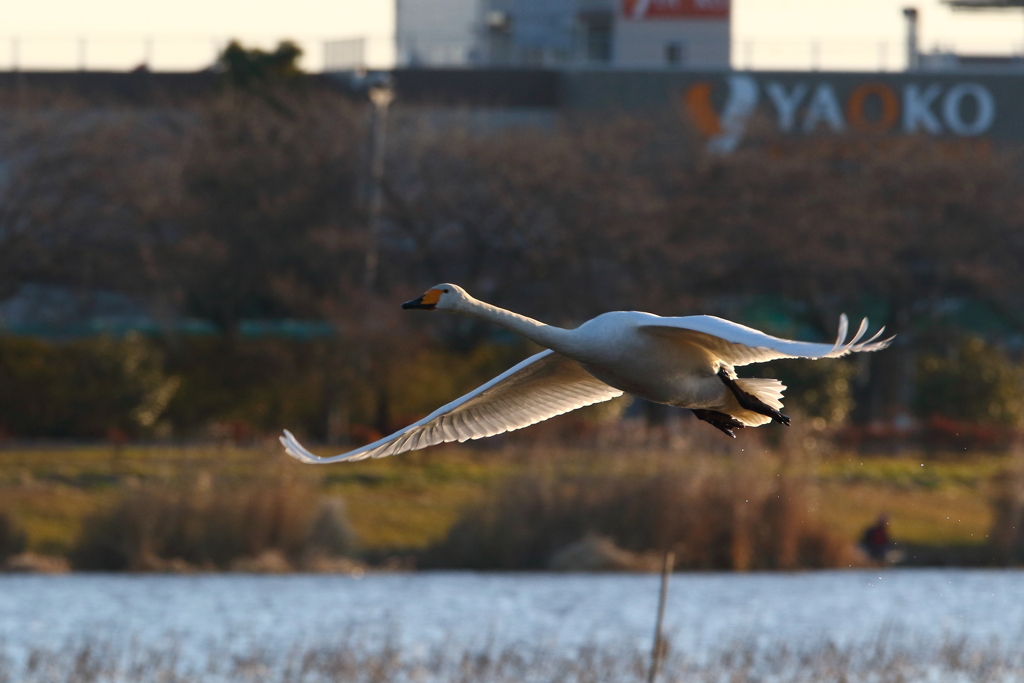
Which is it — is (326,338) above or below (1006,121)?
below

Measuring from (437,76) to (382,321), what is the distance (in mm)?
12345

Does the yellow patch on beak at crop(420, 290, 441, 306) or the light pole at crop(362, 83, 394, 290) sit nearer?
the yellow patch on beak at crop(420, 290, 441, 306)

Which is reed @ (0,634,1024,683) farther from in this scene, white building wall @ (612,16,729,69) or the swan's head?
white building wall @ (612,16,729,69)

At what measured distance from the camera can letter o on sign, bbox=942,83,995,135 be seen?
46781 mm

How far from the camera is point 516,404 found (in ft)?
35.0

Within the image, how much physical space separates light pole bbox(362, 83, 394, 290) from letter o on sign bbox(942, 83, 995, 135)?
1595 cm

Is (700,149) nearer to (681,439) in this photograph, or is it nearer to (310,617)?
(681,439)

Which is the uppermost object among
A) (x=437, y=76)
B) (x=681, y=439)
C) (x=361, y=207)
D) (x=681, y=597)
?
(x=437, y=76)

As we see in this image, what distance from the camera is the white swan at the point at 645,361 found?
28.1ft

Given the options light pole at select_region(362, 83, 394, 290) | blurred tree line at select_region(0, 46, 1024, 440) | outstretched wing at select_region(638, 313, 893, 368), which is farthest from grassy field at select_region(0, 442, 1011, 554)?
outstretched wing at select_region(638, 313, 893, 368)

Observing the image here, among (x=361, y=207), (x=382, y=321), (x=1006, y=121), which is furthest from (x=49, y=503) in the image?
(x=1006, y=121)

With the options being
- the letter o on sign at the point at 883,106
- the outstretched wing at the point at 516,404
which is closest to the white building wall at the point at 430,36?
the letter o on sign at the point at 883,106

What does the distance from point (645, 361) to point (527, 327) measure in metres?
0.60

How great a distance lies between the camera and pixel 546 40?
47906 mm
